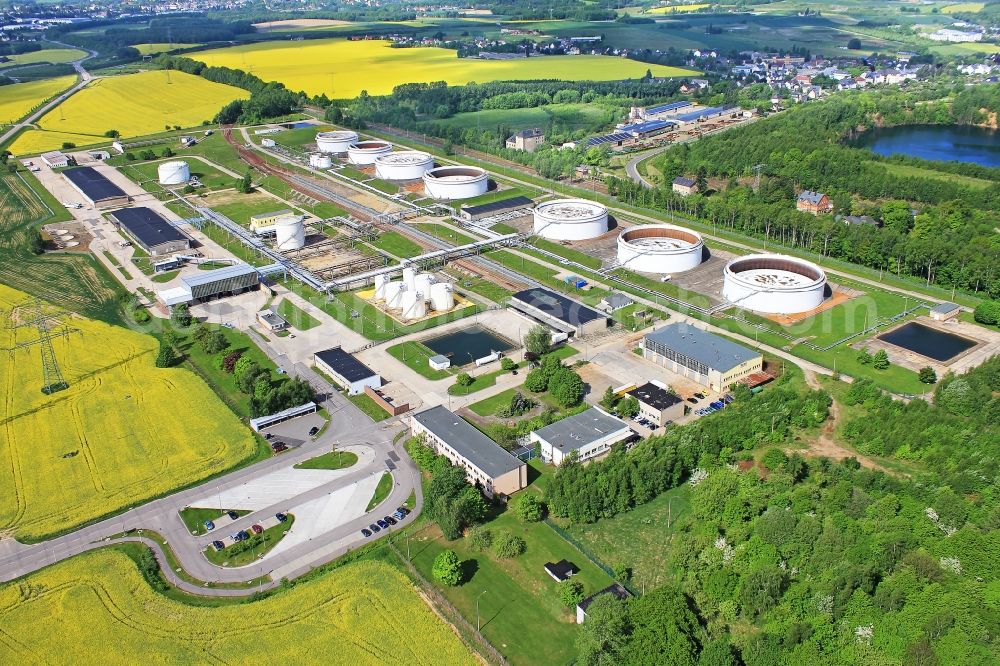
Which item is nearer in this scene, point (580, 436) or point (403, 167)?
point (580, 436)

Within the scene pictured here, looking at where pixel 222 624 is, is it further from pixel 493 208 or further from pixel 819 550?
pixel 493 208

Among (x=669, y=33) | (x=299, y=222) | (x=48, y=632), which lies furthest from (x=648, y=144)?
(x=669, y=33)

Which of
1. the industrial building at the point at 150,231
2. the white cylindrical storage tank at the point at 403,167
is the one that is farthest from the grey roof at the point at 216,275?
the white cylindrical storage tank at the point at 403,167

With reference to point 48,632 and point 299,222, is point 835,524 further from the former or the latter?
point 299,222

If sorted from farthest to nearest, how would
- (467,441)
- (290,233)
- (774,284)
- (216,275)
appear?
→ (290,233) < (216,275) < (774,284) < (467,441)

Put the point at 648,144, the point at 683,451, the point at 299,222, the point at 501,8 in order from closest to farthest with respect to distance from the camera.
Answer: the point at 683,451 < the point at 299,222 < the point at 648,144 < the point at 501,8

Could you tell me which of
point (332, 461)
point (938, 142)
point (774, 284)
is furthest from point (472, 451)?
point (938, 142)

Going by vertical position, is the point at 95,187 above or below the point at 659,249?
below
